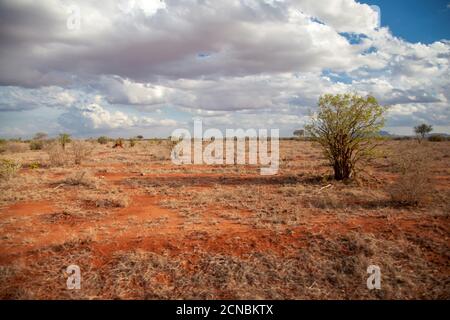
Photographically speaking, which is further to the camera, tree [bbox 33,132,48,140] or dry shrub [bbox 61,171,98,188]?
tree [bbox 33,132,48,140]

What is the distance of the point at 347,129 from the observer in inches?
477

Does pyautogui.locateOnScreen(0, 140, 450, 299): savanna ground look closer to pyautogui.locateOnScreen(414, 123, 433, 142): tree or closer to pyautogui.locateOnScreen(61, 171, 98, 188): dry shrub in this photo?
pyautogui.locateOnScreen(61, 171, 98, 188): dry shrub

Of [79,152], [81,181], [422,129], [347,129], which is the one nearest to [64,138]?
[79,152]

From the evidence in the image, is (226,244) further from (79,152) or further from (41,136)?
(41,136)

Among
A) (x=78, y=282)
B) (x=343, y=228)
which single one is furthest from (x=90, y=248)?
(x=343, y=228)

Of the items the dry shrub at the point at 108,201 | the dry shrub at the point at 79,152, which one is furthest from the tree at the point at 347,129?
the dry shrub at the point at 79,152

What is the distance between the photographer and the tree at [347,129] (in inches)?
469

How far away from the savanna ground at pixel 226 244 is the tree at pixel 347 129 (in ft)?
5.33

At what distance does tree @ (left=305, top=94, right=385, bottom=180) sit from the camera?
39.1 ft

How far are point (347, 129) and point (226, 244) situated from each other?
833 centimetres

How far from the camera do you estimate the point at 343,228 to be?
22.6 ft

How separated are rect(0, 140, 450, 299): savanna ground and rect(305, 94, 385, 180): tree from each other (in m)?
1.62

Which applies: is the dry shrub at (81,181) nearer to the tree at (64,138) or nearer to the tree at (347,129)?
the tree at (347,129)

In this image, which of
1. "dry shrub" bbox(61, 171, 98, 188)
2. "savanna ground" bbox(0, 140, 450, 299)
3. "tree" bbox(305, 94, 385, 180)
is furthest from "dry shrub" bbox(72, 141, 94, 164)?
"tree" bbox(305, 94, 385, 180)
